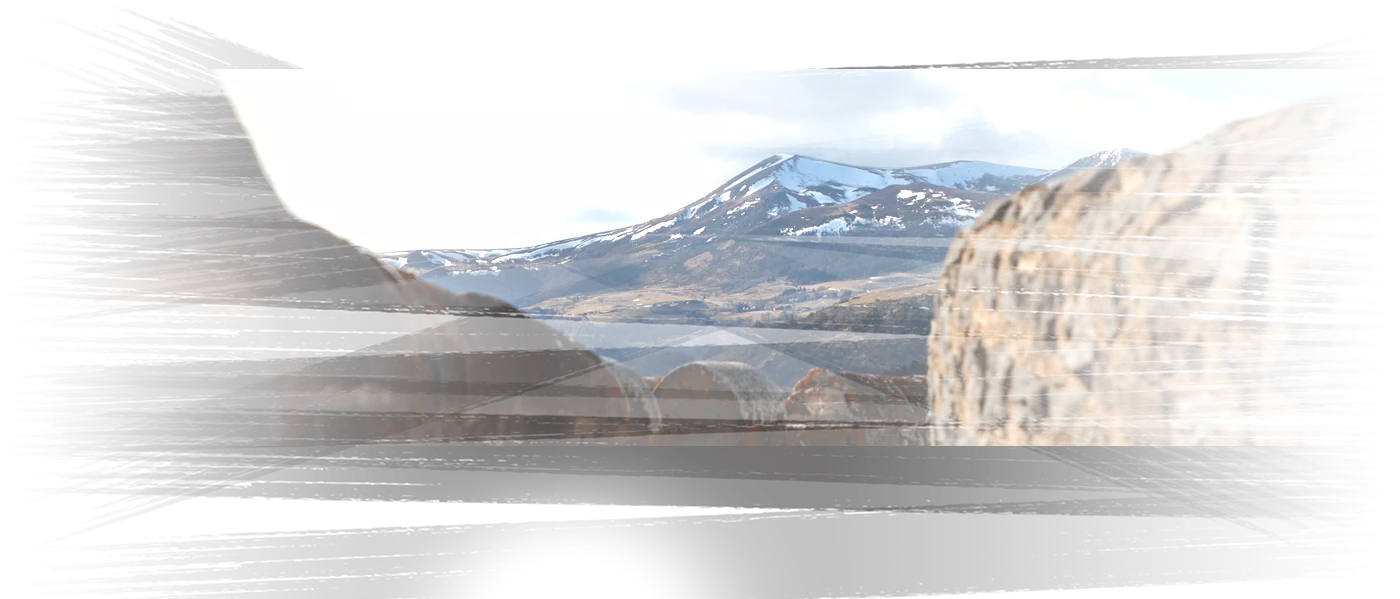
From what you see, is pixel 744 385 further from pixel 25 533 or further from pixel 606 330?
pixel 606 330

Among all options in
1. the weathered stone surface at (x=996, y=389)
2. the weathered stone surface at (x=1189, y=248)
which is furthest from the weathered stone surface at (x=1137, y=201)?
the weathered stone surface at (x=996, y=389)

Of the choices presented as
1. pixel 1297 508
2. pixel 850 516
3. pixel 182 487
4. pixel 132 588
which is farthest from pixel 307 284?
pixel 1297 508

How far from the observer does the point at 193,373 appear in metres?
1.75

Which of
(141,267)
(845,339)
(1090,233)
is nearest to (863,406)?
(1090,233)

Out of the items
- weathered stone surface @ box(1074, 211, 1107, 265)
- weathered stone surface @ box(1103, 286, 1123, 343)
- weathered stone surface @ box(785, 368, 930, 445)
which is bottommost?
weathered stone surface @ box(785, 368, 930, 445)

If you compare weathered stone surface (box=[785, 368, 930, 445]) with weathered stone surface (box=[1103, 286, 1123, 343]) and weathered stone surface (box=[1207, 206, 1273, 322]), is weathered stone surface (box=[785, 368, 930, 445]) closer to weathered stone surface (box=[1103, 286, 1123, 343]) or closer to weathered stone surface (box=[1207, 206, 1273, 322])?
weathered stone surface (box=[1103, 286, 1123, 343])

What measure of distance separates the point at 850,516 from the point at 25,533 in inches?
73.1

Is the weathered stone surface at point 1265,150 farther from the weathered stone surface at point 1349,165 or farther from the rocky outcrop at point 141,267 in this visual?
the rocky outcrop at point 141,267

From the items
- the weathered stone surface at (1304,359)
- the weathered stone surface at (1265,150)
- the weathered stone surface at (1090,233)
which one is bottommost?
the weathered stone surface at (1304,359)

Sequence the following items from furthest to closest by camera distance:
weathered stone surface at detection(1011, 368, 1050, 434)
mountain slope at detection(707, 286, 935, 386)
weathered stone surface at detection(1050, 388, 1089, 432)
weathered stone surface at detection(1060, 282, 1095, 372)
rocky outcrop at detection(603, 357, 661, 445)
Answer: mountain slope at detection(707, 286, 935, 386), rocky outcrop at detection(603, 357, 661, 445), weathered stone surface at detection(1011, 368, 1050, 434), weathered stone surface at detection(1050, 388, 1089, 432), weathered stone surface at detection(1060, 282, 1095, 372)

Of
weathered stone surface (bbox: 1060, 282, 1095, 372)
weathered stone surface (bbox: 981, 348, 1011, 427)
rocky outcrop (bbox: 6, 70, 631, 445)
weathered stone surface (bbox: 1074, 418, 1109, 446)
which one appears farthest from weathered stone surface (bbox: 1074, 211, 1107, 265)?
rocky outcrop (bbox: 6, 70, 631, 445)

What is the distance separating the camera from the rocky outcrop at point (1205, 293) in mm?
1945

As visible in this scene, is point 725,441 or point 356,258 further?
point 725,441

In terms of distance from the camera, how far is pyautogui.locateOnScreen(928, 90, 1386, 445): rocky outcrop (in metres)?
1.95
